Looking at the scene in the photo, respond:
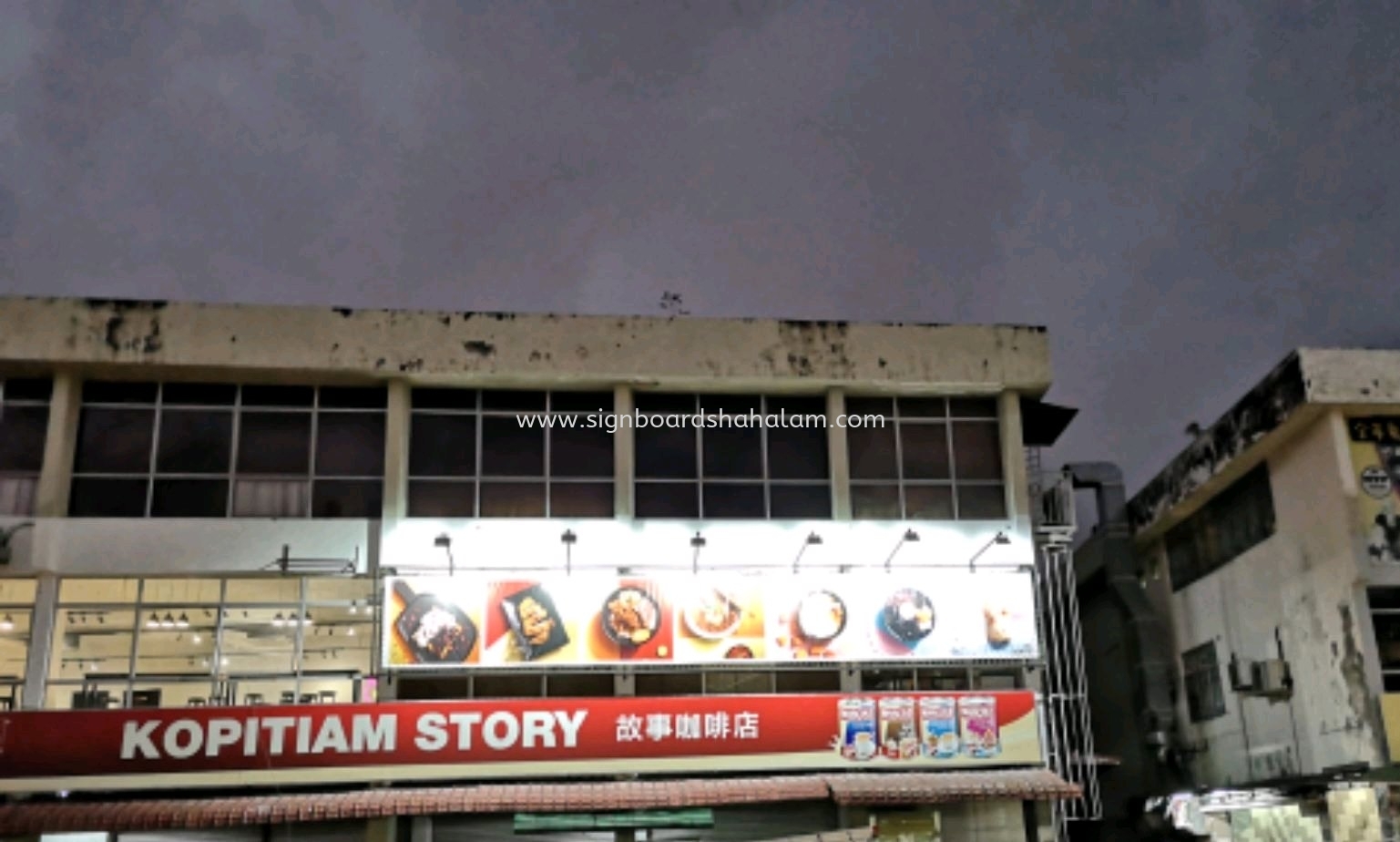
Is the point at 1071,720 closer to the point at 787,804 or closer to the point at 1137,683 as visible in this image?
the point at 787,804

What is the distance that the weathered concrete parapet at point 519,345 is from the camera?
21.4 metres

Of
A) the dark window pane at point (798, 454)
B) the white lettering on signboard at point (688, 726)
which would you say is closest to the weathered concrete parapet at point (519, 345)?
the dark window pane at point (798, 454)

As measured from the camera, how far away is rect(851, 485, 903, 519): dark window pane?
74.7 ft

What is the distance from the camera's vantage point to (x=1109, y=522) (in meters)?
29.8

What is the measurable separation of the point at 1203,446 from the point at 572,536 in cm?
1296

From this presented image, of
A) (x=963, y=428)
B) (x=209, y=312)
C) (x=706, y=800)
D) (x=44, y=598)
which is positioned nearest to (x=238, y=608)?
(x=44, y=598)

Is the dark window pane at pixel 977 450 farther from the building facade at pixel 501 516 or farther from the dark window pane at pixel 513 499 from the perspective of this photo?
the dark window pane at pixel 513 499

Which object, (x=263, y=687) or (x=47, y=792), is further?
(x=263, y=687)

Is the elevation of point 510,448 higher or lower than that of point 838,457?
higher

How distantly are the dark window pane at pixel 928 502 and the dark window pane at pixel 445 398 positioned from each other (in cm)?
765

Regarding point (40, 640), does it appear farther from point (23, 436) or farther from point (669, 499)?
point (669, 499)

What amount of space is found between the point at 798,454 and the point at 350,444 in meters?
7.61

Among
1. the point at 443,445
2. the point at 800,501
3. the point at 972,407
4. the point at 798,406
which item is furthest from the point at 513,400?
the point at 972,407

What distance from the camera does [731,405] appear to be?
23.1 m
